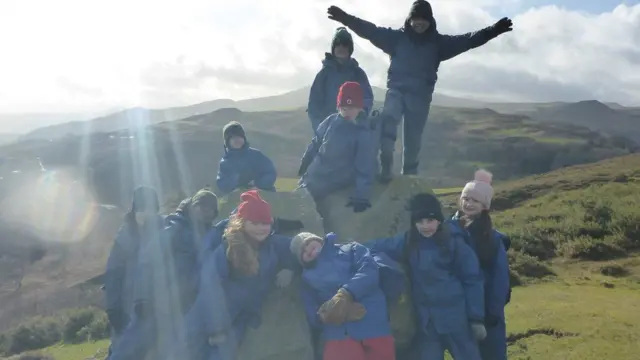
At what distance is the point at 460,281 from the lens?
21.2 ft

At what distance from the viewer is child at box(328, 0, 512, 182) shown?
866 centimetres

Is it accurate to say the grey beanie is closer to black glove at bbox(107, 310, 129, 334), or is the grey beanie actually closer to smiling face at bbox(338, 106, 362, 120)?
smiling face at bbox(338, 106, 362, 120)

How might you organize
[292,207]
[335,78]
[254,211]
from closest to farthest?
[254,211] < [292,207] < [335,78]

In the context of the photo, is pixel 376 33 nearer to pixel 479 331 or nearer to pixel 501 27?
pixel 501 27

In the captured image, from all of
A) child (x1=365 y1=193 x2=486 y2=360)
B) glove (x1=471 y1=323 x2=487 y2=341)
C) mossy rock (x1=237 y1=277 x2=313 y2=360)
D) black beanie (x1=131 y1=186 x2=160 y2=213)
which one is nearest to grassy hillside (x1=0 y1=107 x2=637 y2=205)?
black beanie (x1=131 y1=186 x2=160 y2=213)

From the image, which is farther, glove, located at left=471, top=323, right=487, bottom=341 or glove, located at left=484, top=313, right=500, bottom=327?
glove, located at left=484, top=313, right=500, bottom=327

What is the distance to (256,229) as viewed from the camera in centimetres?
641

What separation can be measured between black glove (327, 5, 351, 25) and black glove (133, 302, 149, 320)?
4.85 m

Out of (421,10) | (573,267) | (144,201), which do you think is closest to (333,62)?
(421,10)

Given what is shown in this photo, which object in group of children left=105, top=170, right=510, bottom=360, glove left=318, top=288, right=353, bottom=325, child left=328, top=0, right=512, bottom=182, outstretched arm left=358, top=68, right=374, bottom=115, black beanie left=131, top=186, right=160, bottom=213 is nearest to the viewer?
glove left=318, top=288, right=353, bottom=325

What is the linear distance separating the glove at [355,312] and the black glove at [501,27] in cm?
473

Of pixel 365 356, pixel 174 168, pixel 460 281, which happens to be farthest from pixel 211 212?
pixel 174 168

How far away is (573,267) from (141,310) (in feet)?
58.4

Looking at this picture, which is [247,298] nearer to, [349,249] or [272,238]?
[272,238]
